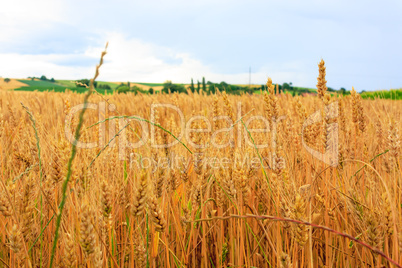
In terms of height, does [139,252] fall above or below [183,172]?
below

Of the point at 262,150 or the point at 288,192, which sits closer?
the point at 288,192

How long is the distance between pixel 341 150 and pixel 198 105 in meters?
3.52

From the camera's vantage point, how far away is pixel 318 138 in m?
1.76

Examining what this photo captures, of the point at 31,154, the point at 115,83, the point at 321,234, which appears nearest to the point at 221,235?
the point at 321,234

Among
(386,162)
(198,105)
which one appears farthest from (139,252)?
(198,105)

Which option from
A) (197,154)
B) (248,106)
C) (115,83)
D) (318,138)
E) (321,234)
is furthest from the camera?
(115,83)

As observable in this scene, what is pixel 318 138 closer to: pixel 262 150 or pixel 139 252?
pixel 262 150

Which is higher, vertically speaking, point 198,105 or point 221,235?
point 198,105

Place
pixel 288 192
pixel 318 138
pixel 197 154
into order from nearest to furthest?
pixel 288 192, pixel 197 154, pixel 318 138

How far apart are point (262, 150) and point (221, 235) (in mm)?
913

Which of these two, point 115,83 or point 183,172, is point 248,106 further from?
point 115,83

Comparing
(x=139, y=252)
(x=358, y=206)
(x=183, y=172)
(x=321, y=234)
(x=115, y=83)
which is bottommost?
(x=321, y=234)

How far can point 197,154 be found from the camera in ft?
4.00

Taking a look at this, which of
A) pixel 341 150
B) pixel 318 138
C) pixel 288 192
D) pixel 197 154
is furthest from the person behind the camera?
pixel 318 138
